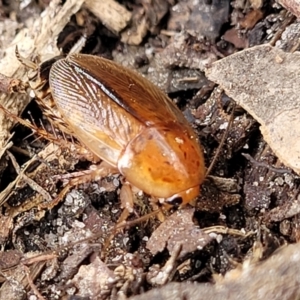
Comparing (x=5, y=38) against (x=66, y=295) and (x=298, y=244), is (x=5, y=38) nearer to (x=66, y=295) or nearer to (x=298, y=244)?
(x=66, y=295)

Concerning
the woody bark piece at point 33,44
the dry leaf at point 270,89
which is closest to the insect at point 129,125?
the woody bark piece at point 33,44

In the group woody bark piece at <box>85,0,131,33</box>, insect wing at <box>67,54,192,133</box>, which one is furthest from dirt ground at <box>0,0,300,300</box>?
insect wing at <box>67,54,192,133</box>

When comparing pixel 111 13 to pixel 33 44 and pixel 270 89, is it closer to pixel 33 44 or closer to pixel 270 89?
pixel 33 44

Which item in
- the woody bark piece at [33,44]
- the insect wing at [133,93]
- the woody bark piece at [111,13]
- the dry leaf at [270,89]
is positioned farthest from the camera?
the woody bark piece at [111,13]

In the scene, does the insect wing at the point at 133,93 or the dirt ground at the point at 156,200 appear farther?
the insect wing at the point at 133,93

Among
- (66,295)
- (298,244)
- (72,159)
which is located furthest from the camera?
(72,159)

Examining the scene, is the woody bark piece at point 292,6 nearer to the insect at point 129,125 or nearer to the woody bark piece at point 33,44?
the insect at point 129,125

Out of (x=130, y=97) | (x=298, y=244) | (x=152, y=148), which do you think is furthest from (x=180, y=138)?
(x=298, y=244)
